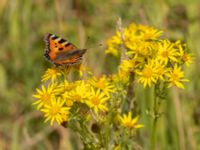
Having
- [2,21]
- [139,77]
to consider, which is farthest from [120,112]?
[2,21]

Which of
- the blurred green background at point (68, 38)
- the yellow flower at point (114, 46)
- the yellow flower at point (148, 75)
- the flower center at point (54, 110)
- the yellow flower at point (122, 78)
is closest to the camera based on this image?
the flower center at point (54, 110)

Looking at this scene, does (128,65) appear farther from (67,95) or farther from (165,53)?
(67,95)

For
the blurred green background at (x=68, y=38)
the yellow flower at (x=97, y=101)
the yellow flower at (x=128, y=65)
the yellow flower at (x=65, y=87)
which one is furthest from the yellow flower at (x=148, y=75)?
the blurred green background at (x=68, y=38)

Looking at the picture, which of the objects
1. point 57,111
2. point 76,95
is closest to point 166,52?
point 76,95

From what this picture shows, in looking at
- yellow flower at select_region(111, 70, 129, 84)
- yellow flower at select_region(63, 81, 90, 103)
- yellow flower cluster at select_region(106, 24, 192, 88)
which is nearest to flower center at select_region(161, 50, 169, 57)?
yellow flower cluster at select_region(106, 24, 192, 88)

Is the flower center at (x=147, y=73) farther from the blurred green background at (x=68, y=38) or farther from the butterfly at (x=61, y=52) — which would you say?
the blurred green background at (x=68, y=38)

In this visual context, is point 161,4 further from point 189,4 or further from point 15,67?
point 15,67
